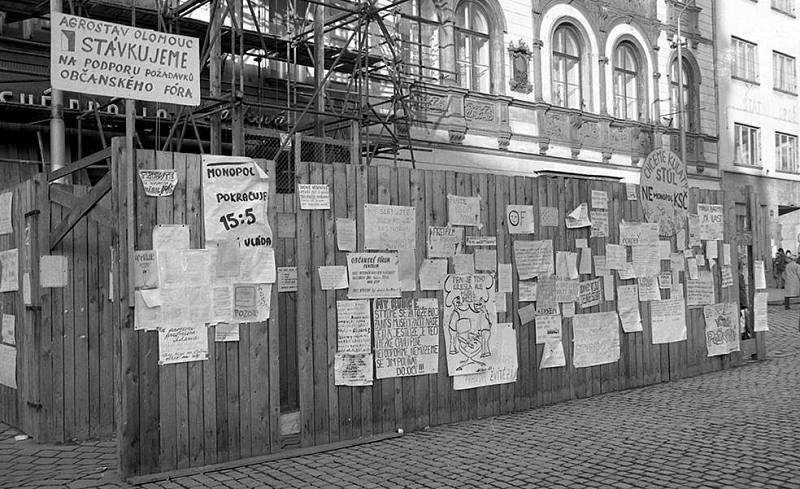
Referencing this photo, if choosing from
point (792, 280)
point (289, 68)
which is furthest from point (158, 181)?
point (792, 280)

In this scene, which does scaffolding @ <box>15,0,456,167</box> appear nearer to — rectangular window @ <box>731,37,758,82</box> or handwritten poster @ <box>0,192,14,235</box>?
handwritten poster @ <box>0,192,14,235</box>

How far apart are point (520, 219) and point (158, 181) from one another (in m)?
4.00

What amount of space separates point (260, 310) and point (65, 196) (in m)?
2.27

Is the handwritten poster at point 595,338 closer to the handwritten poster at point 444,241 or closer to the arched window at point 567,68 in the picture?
the handwritten poster at point 444,241

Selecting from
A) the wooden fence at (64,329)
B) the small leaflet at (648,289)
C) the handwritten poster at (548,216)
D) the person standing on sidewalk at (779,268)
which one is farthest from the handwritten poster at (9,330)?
the person standing on sidewalk at (779,268)

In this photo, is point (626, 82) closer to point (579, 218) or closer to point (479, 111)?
point (479, 111)

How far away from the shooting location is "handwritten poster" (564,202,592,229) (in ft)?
30.5

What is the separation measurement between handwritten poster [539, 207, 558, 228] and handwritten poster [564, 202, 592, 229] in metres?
0.18

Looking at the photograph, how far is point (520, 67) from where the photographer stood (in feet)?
67.4

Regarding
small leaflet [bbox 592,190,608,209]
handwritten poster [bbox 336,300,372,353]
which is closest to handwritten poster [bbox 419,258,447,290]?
handwritten poster [bbox 336,300,372,353]

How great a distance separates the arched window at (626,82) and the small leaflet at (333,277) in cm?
1835

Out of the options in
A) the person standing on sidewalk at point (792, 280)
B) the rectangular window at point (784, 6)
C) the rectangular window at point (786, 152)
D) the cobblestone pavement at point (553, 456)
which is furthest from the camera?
the rectangular window at point (784, 6)

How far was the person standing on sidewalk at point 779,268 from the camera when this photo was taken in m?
29.2

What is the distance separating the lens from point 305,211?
23.7ft
